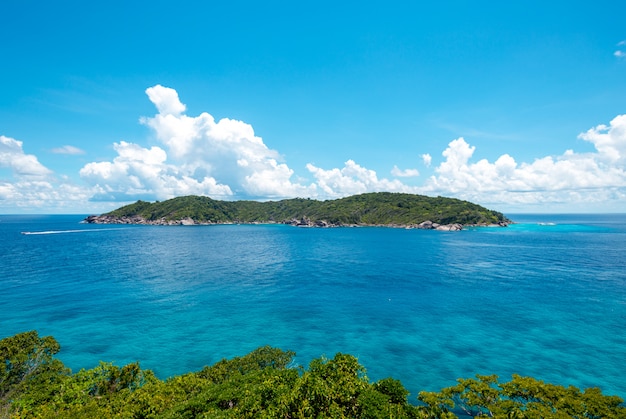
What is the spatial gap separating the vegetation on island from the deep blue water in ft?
38.7

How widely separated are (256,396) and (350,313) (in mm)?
47483

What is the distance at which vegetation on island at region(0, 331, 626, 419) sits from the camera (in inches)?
930

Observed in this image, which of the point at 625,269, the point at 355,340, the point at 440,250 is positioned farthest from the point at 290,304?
the point at 625,269

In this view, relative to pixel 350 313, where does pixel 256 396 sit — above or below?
above

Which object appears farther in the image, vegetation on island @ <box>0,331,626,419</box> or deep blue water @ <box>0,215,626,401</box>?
deep blue water @ <box>0,215,626,401</box>

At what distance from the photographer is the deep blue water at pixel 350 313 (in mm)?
47969

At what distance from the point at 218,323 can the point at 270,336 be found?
13693 mm

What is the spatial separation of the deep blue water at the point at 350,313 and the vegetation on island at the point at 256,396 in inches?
465

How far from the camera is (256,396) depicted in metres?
24.8

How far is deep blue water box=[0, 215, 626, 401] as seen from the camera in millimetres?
47969

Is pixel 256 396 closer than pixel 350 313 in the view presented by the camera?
Yes

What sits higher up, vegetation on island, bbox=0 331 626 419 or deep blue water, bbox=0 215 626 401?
vegetation on island, bbox=0 331 626 419

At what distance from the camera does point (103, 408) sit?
84.5 feet

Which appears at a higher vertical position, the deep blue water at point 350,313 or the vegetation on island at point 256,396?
the vegetation on island at point 256,396
